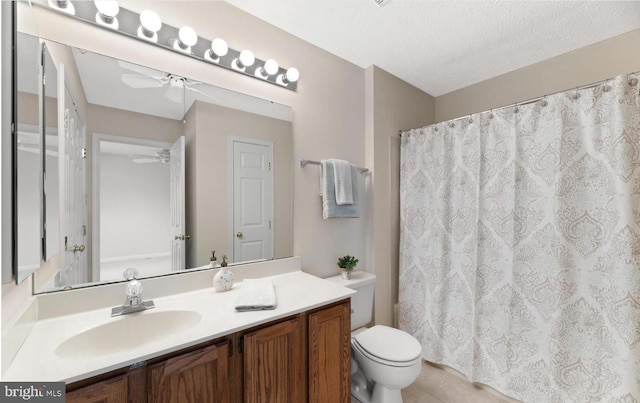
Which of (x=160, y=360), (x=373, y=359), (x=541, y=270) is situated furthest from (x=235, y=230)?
(x=541, y=270)

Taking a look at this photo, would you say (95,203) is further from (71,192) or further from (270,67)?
(270,67)

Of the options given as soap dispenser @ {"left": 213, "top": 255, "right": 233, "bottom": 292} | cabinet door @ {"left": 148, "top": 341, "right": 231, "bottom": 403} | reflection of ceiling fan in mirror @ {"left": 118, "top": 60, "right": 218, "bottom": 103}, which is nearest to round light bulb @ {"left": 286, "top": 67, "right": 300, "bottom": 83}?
reflection of ceiling fan in mirror @ {"left": 118, "top": 60, "right": 218, "bottom": 103}

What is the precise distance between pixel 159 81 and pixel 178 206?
2.10ft

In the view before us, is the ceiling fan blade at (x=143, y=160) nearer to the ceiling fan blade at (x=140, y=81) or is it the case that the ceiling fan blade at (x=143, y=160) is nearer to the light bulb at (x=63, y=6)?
the ceiling fan blade at (x=140, y=81)

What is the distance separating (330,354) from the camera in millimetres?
1279

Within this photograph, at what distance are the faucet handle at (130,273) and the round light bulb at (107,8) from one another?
115 centimetres

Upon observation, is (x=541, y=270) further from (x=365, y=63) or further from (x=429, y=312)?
(x=365, y=63)

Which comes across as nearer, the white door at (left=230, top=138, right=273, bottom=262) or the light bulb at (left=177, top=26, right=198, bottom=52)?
the light bulb at (left=177, top=26, right=198, bottom=52)

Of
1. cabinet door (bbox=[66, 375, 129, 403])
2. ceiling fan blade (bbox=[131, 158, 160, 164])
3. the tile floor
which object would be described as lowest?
the tile floor

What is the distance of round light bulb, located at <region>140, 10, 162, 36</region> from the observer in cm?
121

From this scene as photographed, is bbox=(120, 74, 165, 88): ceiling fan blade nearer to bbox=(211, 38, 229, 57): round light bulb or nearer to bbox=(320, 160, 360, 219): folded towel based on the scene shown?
bbox=(211, 38, 229, 57): round light bulb

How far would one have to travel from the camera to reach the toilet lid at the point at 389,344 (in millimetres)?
1460

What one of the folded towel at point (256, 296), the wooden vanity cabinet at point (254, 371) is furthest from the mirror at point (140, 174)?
the wooden vanity cabinet at point (254, 371)

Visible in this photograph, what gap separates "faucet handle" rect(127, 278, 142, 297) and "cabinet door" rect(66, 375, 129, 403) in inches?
16.1
